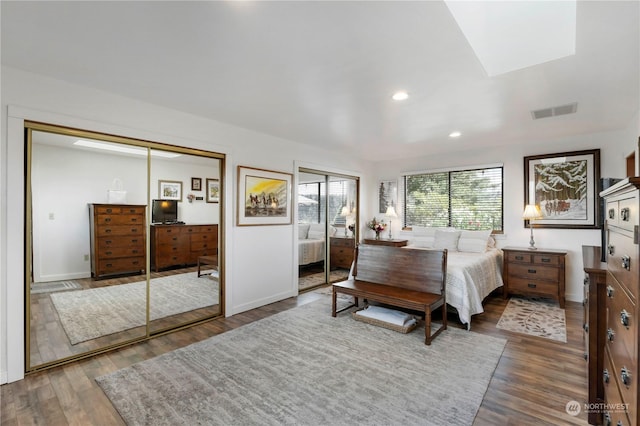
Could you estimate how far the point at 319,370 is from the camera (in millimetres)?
2508

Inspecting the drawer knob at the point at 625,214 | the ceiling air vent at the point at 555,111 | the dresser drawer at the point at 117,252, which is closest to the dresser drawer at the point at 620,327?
the drawer knob at the point at 625,214

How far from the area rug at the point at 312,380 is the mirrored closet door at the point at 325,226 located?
6.57ft

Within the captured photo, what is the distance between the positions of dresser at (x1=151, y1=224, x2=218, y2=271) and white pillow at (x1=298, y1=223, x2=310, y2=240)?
1.52 metres

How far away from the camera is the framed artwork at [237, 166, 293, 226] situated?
13.1ft

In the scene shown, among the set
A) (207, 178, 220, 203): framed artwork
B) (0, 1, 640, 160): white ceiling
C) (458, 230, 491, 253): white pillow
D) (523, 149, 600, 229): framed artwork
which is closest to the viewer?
(0, 1, 640, 160): white ceiling

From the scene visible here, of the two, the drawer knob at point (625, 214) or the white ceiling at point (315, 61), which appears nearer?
the drawer knob at point (625, 214)

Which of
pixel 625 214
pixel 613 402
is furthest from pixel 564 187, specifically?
pixel 625 214

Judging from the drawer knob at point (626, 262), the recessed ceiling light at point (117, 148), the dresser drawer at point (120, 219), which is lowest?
the drawer knob at point (626, 262)

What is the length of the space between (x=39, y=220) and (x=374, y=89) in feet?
10.4

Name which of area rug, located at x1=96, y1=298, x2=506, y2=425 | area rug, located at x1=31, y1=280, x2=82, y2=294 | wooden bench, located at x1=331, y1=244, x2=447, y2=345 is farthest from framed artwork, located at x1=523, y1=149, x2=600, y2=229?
area rug, located at x1=31, y1=280, x2=82, y2=294

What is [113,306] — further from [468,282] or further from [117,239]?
[468,282]

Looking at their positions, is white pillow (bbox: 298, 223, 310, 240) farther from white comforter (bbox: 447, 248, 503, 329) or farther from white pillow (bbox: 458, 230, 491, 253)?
white pillow (bbox: 458, 230, 491, 253)

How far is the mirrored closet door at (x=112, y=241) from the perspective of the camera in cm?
265

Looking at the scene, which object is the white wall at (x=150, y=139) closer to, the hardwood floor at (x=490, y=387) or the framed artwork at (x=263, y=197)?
the framed artwork at (x=263, y=197)
